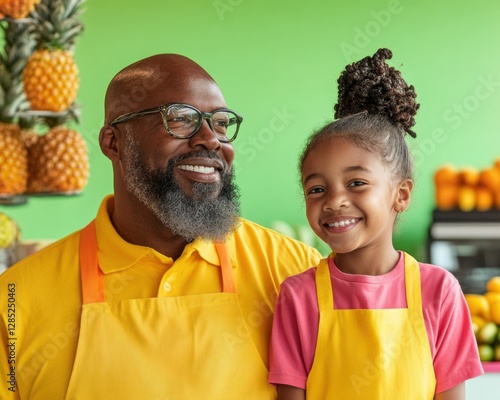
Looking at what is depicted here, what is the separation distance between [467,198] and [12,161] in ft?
8.42

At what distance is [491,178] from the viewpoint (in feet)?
15.9

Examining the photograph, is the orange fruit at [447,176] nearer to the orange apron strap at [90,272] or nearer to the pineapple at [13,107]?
the pineapple at [13,107]

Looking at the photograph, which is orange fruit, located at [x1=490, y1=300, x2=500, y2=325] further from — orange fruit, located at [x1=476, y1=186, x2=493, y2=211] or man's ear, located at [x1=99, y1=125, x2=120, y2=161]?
man's ear, located at [x1=99, y1=125, x2=120, y2=161]

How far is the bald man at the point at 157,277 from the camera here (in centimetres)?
212

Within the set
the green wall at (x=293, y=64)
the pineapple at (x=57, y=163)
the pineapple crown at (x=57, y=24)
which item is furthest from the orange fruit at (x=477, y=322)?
the pineapple crown at (x=57, y=24)

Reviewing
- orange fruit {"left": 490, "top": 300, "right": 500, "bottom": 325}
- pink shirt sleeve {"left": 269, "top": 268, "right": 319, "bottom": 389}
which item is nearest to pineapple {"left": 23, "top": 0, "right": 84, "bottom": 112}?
pink shirt sleeve {"left": 269, "top": 268, "right": 319, "bottom": 389}

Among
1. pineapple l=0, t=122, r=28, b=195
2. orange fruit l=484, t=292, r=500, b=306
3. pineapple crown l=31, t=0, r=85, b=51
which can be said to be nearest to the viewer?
pineapple l=0, t=122, r=28, b=195

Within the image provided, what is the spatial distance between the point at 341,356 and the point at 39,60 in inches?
87.8

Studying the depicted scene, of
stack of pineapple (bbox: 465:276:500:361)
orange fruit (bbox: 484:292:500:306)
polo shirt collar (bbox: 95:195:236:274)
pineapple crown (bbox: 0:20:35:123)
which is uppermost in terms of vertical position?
pineapple crown (bbox: 0:20:35:123)

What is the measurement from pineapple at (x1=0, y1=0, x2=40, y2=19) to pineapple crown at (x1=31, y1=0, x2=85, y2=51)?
145 mm

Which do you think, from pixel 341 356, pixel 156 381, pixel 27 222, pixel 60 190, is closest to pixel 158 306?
pixel 156 381

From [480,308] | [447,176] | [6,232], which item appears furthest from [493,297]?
[6,232]

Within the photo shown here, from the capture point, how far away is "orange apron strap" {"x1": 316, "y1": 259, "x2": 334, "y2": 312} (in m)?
2.08

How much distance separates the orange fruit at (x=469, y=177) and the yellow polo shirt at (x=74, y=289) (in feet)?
9.05
